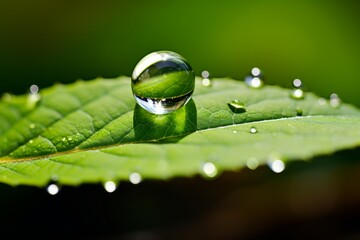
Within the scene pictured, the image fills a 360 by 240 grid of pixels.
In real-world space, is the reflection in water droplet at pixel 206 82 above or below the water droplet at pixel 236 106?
above

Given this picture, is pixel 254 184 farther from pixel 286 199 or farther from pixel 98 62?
pixel 98 62

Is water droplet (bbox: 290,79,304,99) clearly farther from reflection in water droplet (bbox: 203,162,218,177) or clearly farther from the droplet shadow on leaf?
reflection in water droplet (bbox: 203,162,218,177)

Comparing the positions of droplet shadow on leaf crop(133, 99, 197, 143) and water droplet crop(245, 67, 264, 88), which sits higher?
water droplet crop(245, 67, 264, 88)

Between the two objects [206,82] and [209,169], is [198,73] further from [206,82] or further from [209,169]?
[209,169]

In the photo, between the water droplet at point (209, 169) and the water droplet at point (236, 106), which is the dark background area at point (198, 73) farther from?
the water droplet at point (209, 169)

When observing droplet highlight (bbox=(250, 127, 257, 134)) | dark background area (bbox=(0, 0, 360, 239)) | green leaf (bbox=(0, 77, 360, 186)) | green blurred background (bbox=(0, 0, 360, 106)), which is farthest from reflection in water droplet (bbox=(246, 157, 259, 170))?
green blurred background (bbox=(0, 0, 360, 106))
